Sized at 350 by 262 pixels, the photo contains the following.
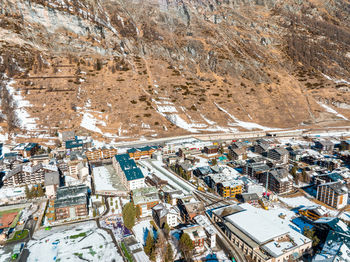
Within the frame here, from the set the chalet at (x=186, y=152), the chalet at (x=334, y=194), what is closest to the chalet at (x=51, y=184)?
the chalet at (x=186, y=152)

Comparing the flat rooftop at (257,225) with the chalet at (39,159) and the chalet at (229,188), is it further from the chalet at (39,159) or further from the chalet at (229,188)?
the chalet at (39,159)

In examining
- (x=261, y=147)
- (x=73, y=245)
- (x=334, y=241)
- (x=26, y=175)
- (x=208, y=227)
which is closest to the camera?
(x=334, y=241)

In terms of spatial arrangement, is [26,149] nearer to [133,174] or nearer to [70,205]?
[70,205]

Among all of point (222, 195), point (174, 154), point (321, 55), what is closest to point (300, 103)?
point (321, 55)

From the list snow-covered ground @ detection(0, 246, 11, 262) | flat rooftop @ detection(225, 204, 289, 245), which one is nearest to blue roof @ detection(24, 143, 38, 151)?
snow-covered ground @ detection(0, 246, 11, 262)

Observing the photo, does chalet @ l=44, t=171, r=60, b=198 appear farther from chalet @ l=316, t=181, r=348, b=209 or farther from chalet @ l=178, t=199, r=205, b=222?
chalet @ l=316, t=181, r=348, b=209

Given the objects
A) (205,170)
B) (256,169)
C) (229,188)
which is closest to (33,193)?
(205,170)
